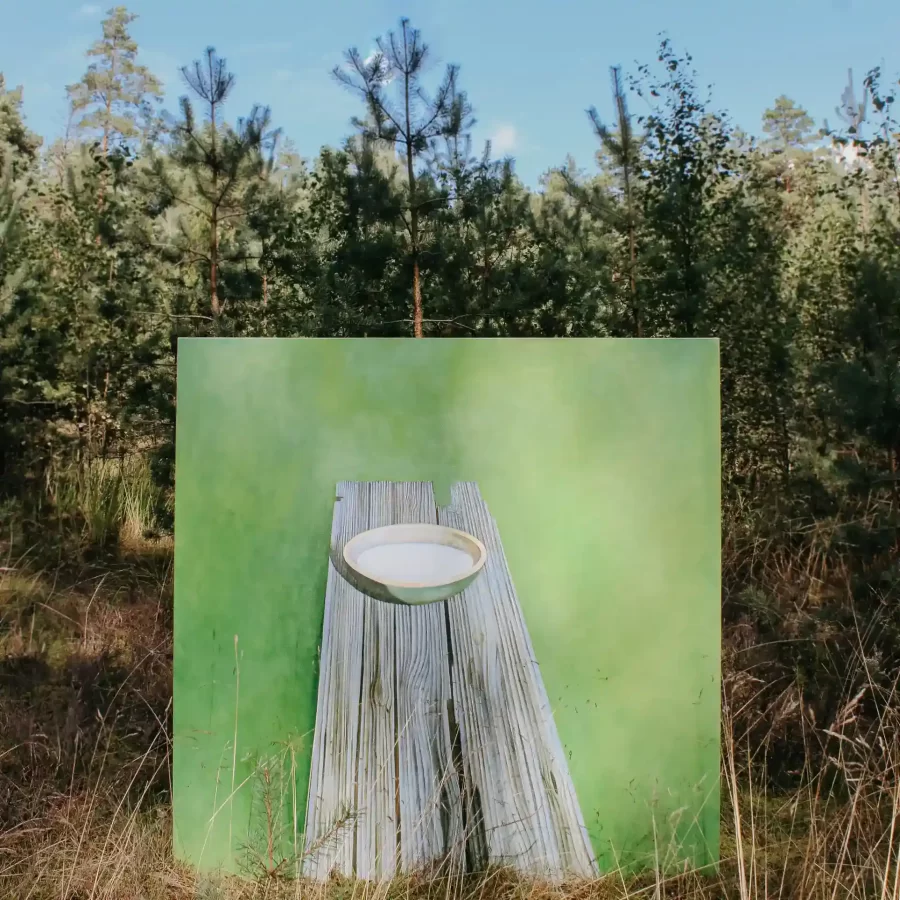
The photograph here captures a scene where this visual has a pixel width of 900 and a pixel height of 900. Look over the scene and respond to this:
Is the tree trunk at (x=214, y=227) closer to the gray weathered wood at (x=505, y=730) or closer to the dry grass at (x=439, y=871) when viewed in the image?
the dry grass at (x=439, y=871)

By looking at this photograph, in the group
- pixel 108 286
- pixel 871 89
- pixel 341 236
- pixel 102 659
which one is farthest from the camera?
pixel 108 286

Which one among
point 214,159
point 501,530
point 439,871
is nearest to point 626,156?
point 214,159

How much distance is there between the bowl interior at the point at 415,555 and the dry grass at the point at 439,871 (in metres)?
0.62

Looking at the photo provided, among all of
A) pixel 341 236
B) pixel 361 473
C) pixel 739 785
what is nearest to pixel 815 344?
pixel 341 236

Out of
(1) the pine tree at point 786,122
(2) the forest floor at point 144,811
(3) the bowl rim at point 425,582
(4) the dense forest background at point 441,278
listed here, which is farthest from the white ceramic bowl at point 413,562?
(1) the pine tree at point 786,122

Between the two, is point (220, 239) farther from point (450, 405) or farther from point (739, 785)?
point (739, 785)

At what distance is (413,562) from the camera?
5.82 ft

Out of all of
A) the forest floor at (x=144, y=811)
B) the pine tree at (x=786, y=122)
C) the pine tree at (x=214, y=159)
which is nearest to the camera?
the forest floor at (x=144, y=811)

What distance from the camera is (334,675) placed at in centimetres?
173

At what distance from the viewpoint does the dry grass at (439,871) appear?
1.69 metres

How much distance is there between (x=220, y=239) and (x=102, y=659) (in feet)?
8.32

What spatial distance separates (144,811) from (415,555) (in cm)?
113

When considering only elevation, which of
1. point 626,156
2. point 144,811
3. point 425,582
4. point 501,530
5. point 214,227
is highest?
point 626,156

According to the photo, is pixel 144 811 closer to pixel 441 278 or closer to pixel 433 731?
pixel 433 731
